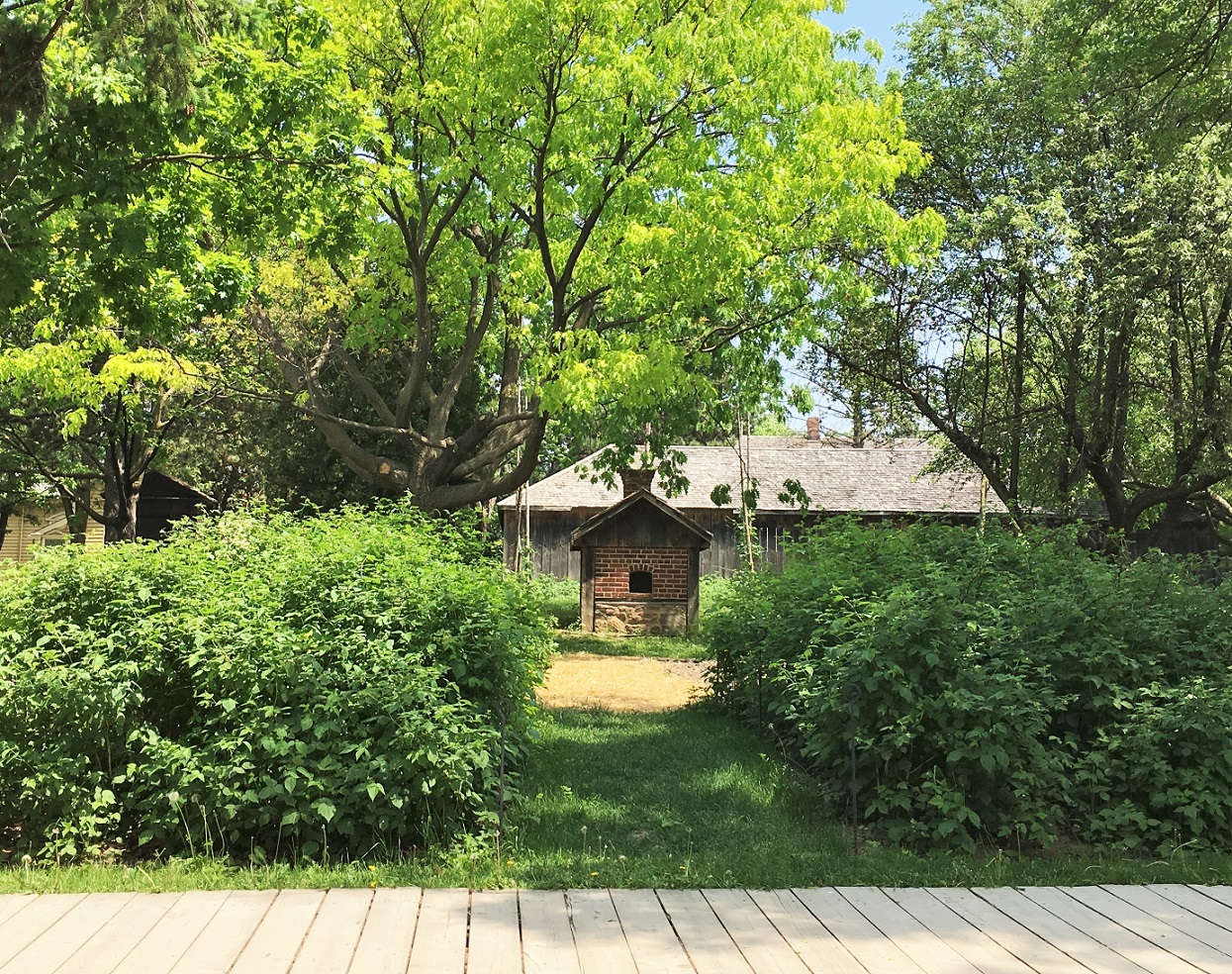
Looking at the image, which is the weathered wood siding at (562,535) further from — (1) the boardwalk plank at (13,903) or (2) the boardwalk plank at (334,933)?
(2) the boardwalk plank at (334,933)

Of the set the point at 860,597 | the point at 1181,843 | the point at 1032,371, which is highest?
the point at 1032,371

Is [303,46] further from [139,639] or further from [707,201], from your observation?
[139,639]

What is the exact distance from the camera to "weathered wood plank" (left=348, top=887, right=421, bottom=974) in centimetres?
432

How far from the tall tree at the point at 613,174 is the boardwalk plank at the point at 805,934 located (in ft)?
30.4

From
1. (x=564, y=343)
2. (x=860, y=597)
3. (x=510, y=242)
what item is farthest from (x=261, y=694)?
(x=510, y=242)

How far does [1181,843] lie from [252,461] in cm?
3123

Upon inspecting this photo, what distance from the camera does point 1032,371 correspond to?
2611cm

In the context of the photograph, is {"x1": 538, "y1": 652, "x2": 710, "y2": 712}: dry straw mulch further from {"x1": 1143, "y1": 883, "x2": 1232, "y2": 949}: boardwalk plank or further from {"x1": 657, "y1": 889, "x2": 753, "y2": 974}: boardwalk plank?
{"x1": 1143, "y1": 883, "x2": 1232, "y2": 949}: boardwalk plank

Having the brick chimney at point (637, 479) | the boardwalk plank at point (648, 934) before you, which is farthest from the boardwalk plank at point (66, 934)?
the brick chimney at point (637, 479)

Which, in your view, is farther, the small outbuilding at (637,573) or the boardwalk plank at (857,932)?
the small outbuilding at (637,573)

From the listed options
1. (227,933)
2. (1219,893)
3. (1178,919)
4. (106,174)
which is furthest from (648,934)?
(106,174)

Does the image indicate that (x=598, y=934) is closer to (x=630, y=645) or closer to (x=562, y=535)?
(x=630, y=645)

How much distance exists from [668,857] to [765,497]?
84.3 ft

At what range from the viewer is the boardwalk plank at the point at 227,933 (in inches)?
169
